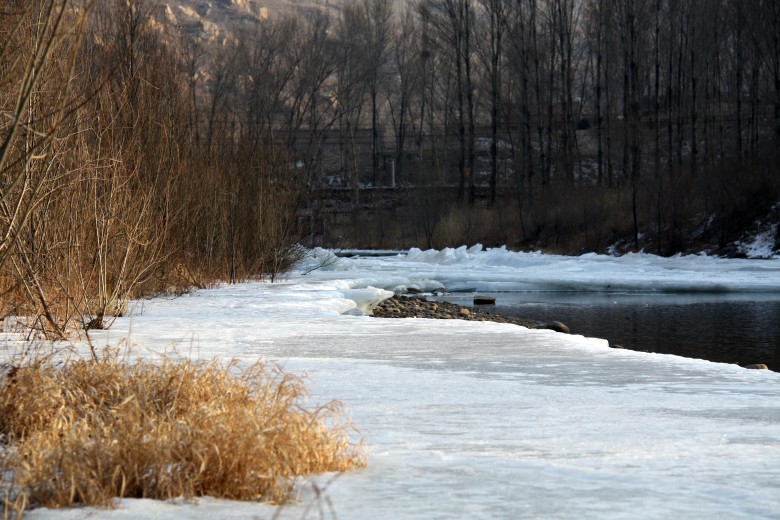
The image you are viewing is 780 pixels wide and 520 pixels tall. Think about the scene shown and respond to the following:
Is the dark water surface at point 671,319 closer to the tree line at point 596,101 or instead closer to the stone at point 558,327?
the stone at point 558,327

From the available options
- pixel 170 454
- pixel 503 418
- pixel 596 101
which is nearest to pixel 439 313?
pixel 503 418

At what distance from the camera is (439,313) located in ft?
54.7

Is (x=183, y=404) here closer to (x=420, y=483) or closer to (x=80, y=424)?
(x=80, y=424)

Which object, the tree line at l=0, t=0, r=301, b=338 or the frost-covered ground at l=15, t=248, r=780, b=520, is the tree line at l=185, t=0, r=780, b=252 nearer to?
the tree line at l=0, t=0, r=301, b=338

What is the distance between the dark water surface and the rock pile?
53 centimetres

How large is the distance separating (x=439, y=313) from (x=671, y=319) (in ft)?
12.8

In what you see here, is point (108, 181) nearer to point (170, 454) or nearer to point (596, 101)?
point (170, 454)

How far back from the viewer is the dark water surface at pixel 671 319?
12695 millimetres

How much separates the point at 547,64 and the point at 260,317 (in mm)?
35770

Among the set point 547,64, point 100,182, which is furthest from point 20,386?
point 547,64

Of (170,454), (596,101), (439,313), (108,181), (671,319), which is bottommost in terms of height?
(671,319)

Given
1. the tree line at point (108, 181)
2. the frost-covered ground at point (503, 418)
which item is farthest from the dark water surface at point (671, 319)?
the tree line at point (108, 181)

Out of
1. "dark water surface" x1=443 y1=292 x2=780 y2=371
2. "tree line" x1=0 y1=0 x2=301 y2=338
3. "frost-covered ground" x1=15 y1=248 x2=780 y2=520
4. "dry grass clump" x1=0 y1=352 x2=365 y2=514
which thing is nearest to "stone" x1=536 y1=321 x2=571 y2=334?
"dark water surface" x1=443 y1=292 x2=780 y2=371

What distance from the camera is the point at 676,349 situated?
499 inches
